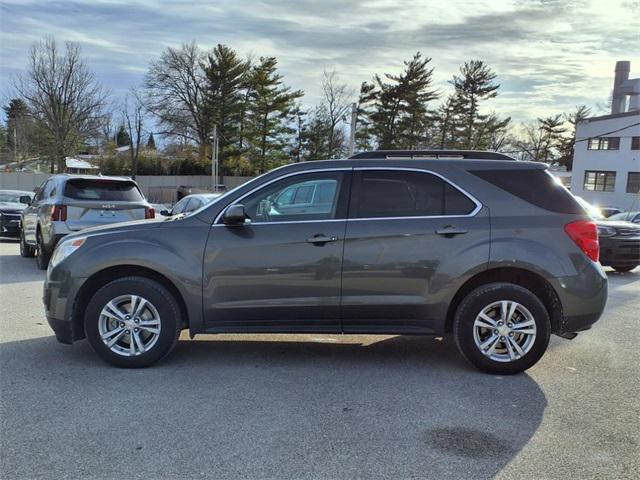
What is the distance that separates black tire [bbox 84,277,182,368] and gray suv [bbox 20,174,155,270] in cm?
479

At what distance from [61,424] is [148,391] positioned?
2.30 ft

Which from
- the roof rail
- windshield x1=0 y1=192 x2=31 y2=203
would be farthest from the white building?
the roof rail

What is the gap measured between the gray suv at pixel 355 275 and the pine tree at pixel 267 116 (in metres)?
47.0

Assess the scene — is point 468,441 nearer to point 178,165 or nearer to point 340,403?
point 340,403

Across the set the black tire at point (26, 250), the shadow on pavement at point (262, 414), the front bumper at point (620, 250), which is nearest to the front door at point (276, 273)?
the shadow on pavement at point (262, 414)

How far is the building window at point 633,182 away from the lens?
40.5 metres

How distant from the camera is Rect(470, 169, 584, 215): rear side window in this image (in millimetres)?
4629

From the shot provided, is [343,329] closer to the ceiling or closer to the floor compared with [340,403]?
closer to the ceiling

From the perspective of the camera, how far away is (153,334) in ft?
15.1

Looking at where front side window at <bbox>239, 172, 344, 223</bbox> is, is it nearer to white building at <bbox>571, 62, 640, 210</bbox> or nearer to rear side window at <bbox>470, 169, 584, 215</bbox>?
rear side window at <bbox>470, 169, 584, 215</bbox>

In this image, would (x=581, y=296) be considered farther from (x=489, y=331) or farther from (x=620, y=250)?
(x=620, y=250)

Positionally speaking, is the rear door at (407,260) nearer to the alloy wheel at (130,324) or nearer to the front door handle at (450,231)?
the front door handle at (450,231)

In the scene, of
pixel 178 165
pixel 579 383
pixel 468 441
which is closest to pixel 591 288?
pixel 579 383

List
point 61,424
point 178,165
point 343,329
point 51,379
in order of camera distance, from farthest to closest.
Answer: point 178,165 < point 343,329 < point 51,379 < point 61,424
